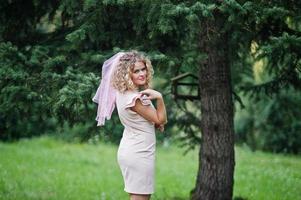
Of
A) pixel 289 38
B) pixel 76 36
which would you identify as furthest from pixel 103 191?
pixel 289 38

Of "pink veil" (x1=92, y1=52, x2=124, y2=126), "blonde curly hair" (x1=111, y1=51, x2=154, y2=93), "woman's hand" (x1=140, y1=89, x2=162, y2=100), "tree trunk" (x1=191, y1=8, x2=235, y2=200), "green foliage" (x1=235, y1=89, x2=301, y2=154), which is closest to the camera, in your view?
"woman's hand" (x1=140, y1=89, x2=162, y2=100)

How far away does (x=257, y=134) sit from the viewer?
18.1m

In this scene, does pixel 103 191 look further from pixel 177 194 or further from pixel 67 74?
pixel 67 74

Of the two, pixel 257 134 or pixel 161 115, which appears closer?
pixel 161 115

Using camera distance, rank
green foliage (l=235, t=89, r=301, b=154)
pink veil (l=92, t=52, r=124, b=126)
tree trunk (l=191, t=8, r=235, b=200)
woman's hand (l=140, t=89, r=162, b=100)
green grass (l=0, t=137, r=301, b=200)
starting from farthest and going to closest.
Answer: green foliage (l=235, t=89, r=301, b=154)
green grass (l=0, t=137, r=301, b=200)
tree trunk (l=191, t=8, r=235, b=200)
pink veil (l=92, t=52, r=124, b=126)
woman's hand (l=140, t=89, r=162, b=100)

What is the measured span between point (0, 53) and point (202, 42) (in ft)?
8.06

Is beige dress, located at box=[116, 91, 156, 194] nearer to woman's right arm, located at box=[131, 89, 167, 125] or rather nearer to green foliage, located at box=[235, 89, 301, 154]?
woman's right arm, located at box=[131, 89, 167, 125]

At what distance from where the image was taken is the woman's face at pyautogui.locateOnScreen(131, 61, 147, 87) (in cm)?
476

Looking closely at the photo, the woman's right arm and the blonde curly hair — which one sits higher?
the blonde curly hair

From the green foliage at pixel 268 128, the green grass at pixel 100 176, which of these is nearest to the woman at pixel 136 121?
the green grass at pixel 100 176

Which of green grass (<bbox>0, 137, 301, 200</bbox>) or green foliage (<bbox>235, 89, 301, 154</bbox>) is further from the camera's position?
green foliage (<bbox>235, 89, 301, 154</bbox>)

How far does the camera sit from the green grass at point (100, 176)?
8340mm

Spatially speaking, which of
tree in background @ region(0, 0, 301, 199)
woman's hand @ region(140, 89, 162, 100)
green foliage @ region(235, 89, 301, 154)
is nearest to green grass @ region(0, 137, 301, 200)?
green foliage @ region(235, 89, 301, 154)

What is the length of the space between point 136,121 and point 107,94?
456 millimetres
